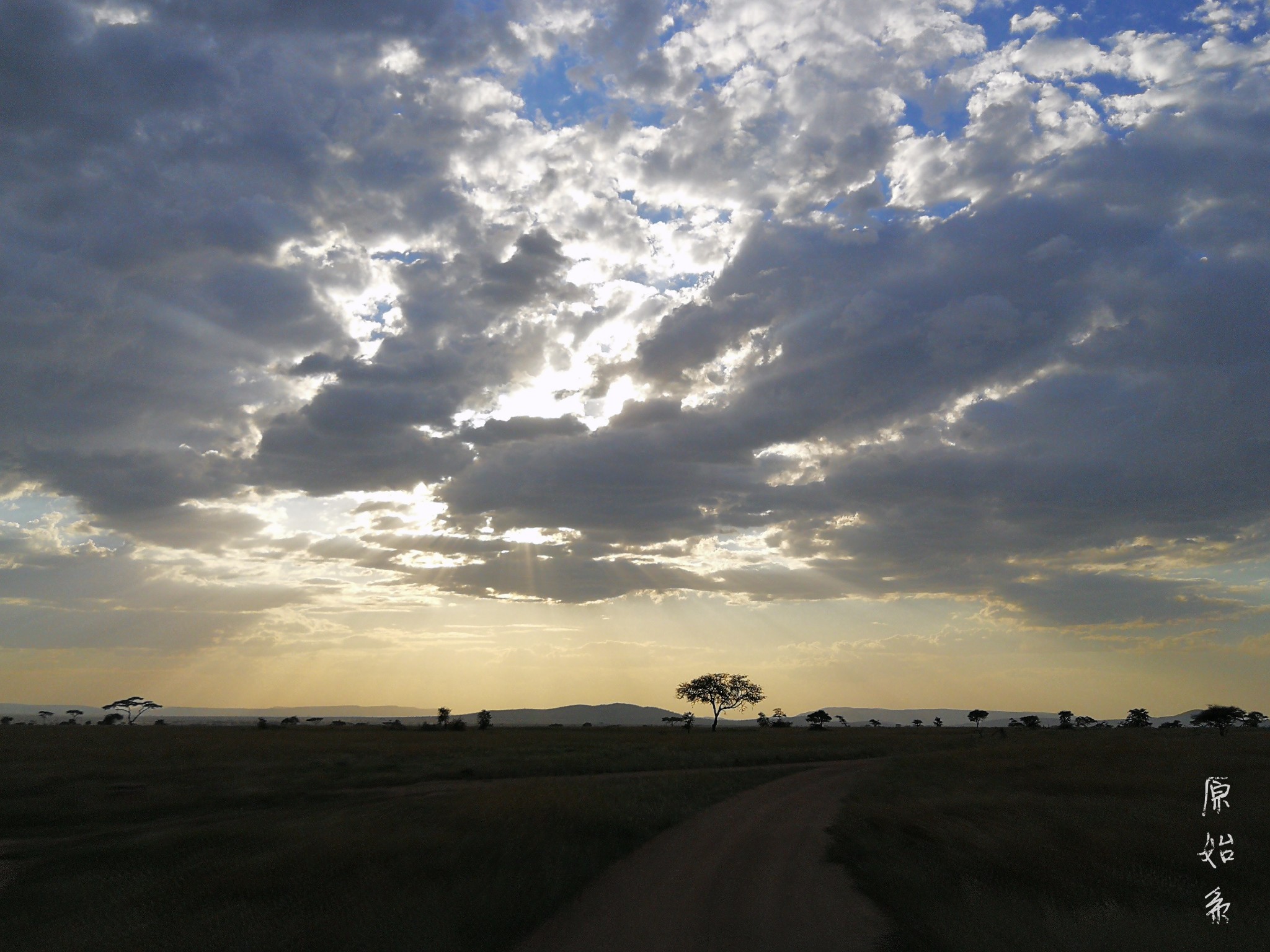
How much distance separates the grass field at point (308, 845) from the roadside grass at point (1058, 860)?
6284mm

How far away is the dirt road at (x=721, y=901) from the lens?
37.8 feet

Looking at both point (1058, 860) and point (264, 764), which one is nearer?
point (1058, 860)

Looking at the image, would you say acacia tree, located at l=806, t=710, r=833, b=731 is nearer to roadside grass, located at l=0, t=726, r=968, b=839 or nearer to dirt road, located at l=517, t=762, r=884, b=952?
roadside grass, located at l=0, t=726, r=968, b=839

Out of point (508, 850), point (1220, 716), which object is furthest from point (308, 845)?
point (1220, 716)

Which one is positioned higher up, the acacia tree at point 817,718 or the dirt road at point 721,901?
the dirt road at point 721,901

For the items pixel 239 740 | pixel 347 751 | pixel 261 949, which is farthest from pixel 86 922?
pixel 239 740

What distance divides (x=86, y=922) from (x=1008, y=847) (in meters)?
19.2

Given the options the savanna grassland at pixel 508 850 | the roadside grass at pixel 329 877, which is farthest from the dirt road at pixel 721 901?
the roadside grass at pixel 329 877

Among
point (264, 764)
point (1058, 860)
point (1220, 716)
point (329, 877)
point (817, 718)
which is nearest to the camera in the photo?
point (329, 877)

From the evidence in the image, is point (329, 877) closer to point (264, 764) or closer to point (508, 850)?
point (508, 850)

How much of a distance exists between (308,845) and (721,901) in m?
9.60

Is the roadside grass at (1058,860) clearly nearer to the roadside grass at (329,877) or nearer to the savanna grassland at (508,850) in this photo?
the savanna grassland at (508,850)

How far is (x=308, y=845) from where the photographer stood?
56.0ft

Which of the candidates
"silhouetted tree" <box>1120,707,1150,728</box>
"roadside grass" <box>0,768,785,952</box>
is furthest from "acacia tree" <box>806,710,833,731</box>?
"roadside grass" <box>0,768,785,952</box>
